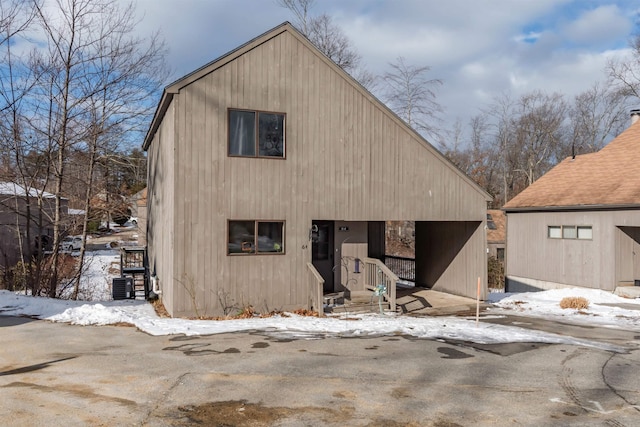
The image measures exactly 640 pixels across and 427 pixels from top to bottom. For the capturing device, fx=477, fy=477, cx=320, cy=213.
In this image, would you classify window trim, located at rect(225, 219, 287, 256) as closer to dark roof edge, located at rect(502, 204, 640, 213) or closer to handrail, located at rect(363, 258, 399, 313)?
handrail, located at rect(363, 258, 399, 313)

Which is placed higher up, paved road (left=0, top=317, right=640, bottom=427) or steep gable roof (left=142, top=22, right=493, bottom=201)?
steep gable roof (left=142, top=22, right=493, bottom=201)

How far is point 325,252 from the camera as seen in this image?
49.8 ft

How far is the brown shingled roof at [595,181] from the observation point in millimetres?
17547

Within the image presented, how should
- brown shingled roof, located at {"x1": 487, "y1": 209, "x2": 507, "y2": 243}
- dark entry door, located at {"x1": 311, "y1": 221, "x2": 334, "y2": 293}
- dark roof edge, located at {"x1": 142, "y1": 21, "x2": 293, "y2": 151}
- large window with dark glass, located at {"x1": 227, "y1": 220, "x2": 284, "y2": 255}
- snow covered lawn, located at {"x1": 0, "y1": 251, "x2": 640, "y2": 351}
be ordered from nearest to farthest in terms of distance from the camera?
snow covered lawn, located at {"x1": 0, "y1": 251, "x2": 640, "y2": 351}, dark roof edge, located at {"x1": 142, "y1": 21, "x2": 293, "y2": 151}, large window with dark glass, located at {"x1": 227, "y1": 220, "x2": 284, "y2": 255}, dark entry door, located at {"x1": 311, "y1": 221, "x2": 334, "y2": 293}, brown shingled roof, located at {"x1": 487, "y1": 209, "x2": 507, "y2": 243}

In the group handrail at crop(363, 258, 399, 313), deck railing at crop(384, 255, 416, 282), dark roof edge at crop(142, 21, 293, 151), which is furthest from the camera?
deck railing at crop(384, 255, 416, 282)

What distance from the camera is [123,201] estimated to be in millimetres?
20312

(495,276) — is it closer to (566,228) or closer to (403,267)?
(403,267)

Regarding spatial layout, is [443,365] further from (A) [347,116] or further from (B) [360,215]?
(A) [347,116]

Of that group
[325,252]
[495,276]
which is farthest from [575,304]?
[495,276]

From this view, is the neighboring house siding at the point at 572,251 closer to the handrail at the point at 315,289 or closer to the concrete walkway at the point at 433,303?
the concrete walkway at the point at 433,303

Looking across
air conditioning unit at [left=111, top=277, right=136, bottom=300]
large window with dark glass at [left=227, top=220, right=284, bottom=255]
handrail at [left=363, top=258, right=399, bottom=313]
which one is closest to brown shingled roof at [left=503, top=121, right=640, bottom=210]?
handrail at [left=363, top=258, right=399, bottom=313]

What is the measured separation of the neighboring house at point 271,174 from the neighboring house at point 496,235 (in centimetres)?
1536

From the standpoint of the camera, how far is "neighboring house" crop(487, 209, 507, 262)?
28.5m

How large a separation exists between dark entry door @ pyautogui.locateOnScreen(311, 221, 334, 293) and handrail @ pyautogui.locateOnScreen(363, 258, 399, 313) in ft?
3.74
